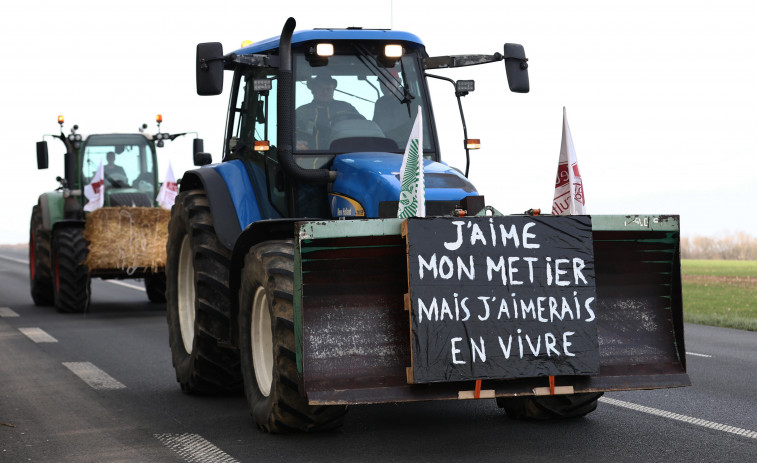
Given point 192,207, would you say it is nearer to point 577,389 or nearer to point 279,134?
point 279,134

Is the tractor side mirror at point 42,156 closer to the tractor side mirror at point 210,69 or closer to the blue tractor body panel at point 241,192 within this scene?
the blue tractor body panel at point 241,192

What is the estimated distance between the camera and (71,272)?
17688 mm

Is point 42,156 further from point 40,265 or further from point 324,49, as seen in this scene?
point 324,49

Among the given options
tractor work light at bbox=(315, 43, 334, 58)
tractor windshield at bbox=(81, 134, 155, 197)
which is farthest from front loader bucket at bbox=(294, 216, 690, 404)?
tractor windshield at bbox=(81, 134, 155, 197)

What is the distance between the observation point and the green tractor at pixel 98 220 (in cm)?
1736

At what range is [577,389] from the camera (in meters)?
6.36

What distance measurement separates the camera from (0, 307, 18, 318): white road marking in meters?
18.0

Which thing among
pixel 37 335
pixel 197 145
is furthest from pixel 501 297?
pixel 197 145

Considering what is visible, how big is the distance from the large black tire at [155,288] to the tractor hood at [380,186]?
40.8 feet

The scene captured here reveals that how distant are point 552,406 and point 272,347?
1920mm

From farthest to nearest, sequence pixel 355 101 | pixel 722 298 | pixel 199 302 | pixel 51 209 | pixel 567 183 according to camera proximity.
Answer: pixel 722 298
pixel 51 209
pixel 199 302
pixel 355 101
pixel 567 183

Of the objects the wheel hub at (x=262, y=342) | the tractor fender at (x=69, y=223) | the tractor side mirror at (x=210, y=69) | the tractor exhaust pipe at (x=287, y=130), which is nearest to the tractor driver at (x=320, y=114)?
the tractor exhaust pipe at (x=287, y=130)

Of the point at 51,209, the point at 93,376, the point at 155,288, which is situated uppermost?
the point at 51,209

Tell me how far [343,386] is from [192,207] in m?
3.00
